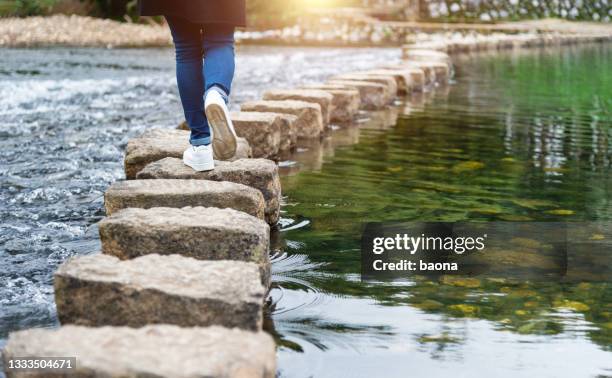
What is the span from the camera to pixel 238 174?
3.95 meters

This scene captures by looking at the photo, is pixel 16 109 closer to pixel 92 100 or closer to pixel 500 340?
pixel 92 100

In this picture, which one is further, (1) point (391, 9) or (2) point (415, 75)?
(1) point (391, 9)

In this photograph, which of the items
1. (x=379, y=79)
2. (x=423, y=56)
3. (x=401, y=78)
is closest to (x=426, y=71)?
(x=401, y=78)

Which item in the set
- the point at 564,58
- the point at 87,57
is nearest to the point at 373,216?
the point at 87,57

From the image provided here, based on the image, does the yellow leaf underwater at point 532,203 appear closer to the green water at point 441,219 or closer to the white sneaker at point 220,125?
the green water at point 441,219

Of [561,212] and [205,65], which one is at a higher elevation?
[205,65]

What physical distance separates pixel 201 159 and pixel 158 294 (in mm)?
1618

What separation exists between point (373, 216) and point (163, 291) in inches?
79.9

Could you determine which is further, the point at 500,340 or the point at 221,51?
the point at 221,51

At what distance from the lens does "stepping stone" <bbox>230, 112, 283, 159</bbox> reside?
5578mm

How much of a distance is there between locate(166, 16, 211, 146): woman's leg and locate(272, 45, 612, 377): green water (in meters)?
0.55

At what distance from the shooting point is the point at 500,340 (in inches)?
110

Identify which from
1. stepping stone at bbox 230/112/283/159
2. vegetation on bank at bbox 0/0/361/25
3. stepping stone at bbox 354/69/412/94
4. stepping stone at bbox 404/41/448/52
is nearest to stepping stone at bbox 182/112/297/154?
stepping stone at bbox 230/112/283/159

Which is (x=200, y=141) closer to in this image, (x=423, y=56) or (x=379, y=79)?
(x=379, y=79)
